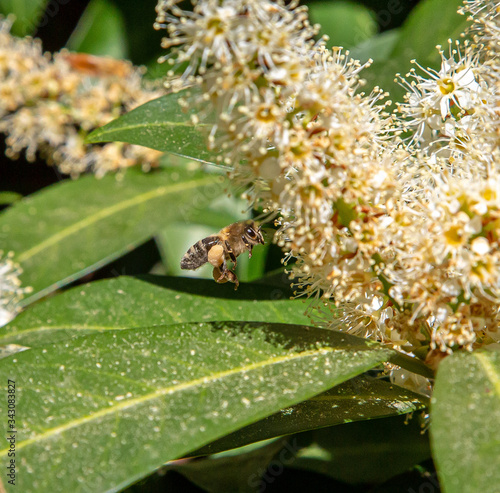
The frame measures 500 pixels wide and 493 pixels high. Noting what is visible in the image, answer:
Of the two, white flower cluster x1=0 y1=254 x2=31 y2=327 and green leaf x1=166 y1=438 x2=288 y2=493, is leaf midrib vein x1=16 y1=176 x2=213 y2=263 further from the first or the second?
green leaf x1=166 y1=438 x2=288 y2=493

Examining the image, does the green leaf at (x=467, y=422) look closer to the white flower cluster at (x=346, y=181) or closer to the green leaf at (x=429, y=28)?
the white flower cluster at (x=346, y=181)

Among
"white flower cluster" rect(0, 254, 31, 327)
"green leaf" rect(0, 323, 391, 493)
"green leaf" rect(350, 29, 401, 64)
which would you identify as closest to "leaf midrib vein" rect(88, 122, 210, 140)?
"green leaf" rect(0, 323, 391, 493)

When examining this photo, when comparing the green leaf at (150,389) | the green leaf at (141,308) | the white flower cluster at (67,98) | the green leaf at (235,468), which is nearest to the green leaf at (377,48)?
the white flower cluster at (67,98)

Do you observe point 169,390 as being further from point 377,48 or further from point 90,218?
point 377,48

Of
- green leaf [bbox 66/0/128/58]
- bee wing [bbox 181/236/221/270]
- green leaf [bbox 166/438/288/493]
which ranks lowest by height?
green leaf [bbox 166/438/288/493]

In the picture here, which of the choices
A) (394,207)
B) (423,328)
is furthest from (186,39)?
(423,328)

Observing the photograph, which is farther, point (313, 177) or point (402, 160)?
point (402, 160)

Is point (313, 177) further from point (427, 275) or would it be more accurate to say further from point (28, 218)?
point (28, 218)
